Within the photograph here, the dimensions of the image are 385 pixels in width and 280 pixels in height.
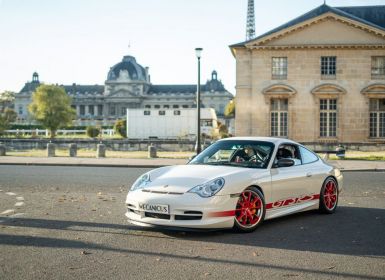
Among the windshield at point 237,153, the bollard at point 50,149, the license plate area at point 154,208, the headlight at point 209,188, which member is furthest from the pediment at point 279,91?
the license plate area at point 154,208

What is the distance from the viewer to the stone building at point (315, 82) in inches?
1575

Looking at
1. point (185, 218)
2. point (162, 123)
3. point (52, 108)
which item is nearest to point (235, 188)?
point (185, 218)

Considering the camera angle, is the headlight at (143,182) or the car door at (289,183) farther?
the car door at (289,183)

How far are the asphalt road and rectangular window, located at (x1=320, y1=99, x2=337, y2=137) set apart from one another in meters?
31.1

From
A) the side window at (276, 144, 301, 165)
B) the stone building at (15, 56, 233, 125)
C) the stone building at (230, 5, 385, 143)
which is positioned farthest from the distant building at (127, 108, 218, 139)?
the stone building at (15, 56, 233, 125)

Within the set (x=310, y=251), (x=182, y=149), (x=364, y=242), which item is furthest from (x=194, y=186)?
(x=182, y=149)

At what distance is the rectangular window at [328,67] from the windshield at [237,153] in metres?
33.4

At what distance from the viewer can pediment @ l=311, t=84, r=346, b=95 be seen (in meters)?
40.3

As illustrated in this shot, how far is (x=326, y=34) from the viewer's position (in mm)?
40156

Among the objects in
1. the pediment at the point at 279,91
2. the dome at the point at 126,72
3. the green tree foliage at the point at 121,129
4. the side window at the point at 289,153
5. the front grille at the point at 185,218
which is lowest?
the front grille at the point at 185,218

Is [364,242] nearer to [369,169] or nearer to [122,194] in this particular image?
[122,194]

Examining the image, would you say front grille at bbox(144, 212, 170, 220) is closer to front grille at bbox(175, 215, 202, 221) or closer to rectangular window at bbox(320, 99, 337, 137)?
front grille at bbox(175, 215, 202, 221)

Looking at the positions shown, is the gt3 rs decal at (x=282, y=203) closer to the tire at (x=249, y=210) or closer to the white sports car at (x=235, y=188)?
the white sports car at (x=235, y=188)

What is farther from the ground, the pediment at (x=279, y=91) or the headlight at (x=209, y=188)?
the pediment at (x=279, y=91)
